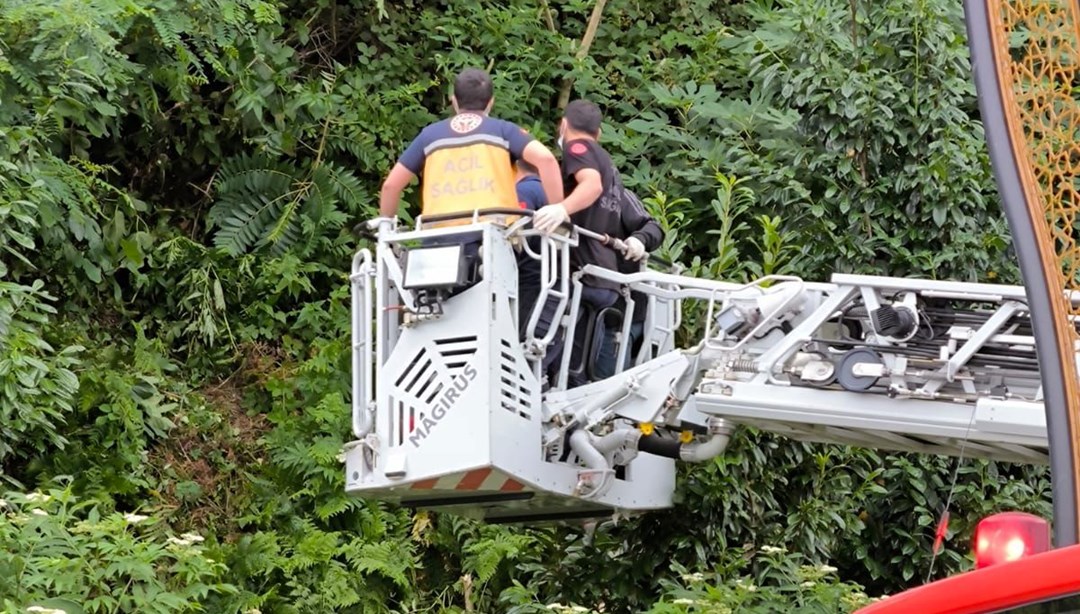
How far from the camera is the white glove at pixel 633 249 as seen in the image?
8836 mm

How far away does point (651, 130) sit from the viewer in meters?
12.8

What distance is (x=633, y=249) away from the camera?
348 inches

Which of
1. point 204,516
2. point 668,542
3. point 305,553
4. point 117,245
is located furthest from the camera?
point 117,245

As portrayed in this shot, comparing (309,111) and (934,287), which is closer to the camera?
(934,287)

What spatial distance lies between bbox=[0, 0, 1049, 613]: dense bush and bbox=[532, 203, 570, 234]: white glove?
1.77 metres

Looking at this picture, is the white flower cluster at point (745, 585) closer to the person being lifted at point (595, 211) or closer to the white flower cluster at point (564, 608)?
the white flower cluster at point (564, 608)

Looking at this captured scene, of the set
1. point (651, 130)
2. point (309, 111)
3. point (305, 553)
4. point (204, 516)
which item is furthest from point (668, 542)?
point (309, 111)

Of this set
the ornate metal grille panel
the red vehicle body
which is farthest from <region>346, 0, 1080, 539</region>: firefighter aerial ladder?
the red vehicle body

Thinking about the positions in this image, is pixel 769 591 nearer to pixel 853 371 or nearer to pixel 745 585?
pixel 745 585

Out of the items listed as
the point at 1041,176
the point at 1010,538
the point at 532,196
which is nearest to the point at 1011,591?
the point at 1010,538

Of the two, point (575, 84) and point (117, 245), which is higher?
point (575, 84)

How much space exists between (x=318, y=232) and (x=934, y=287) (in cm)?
588

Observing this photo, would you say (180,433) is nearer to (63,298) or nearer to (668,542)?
(63,298)

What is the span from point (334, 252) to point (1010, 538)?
9047 millimetres
